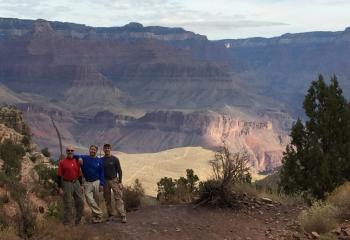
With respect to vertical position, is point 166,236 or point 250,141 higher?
point 166,236

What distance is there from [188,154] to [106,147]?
10656 cm

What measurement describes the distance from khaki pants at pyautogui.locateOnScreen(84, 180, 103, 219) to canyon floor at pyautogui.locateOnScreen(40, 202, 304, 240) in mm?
388

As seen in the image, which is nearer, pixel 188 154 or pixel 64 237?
pixel 64 237

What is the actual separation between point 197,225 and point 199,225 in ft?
0.15

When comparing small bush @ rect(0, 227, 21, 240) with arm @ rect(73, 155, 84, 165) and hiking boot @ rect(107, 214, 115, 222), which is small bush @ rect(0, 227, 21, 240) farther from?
hiking boot @ rect(107, 214, 115, 222)

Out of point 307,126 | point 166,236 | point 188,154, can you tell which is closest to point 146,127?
point 188,154

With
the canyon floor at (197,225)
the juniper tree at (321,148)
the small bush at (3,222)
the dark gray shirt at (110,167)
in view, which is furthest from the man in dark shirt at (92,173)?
the juniper tree at (321,148)

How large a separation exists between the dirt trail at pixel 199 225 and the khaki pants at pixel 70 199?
65 centimetres

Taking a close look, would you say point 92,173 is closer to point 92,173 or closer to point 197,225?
point 92,173

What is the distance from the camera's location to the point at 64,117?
185 metres

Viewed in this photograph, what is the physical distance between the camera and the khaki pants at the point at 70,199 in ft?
42.4

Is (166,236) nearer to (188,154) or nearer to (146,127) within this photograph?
(188,154)

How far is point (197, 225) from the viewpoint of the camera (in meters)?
13.2

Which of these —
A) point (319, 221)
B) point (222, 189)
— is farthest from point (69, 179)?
point (319, 221)
